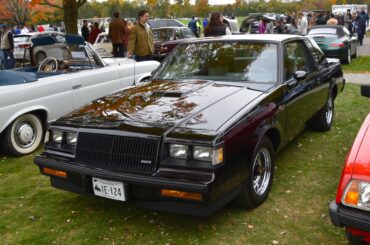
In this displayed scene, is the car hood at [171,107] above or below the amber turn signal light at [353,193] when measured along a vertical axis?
above

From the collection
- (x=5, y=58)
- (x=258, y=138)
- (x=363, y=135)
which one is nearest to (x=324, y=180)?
(x=258, y=138)

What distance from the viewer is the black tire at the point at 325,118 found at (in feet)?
20.5

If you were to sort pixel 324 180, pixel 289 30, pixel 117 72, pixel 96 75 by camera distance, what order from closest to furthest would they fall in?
pixel 324 180 → pixel 96 75 → pixel 117 72 → pixel 289 30

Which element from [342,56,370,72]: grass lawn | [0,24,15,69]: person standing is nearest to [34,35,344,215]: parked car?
[342,56,370,72]: grass lawn

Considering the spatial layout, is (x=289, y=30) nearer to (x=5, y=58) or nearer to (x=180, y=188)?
(x=5, y=58)

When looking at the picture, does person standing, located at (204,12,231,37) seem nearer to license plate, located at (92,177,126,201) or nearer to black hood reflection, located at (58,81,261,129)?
black hood reflection, located at (58,81,261,129)

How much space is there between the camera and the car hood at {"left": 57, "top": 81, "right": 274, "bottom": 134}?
3.62 m

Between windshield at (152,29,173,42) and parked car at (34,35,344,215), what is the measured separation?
10.8 meters

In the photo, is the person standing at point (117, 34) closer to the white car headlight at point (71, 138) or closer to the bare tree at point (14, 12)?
the white car headlight at point (71, 138)

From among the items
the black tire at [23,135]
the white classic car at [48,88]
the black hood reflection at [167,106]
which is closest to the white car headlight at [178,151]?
the black hood reflection at [167,106]

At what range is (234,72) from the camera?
4.75 metres

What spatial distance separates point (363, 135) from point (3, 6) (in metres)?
48.4

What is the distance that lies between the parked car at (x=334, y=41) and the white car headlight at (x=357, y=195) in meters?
12.1

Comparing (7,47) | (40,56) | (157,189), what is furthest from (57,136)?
(7,47)
